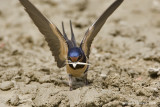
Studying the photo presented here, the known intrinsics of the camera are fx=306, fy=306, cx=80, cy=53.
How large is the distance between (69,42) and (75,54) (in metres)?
0.50

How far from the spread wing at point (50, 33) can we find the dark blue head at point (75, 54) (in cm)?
35

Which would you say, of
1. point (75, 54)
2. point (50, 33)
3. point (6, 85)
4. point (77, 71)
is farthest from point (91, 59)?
point (6, 85)

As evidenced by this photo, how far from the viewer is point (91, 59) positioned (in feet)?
17.9

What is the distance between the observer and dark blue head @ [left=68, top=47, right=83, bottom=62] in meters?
4.01

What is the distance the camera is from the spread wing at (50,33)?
4135mm

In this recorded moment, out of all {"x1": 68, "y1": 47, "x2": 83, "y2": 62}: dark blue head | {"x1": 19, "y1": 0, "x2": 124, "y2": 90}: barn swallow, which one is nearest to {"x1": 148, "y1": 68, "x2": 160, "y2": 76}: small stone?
{"x1": 19, "y1": 0, "x2": 124, "y2": 90}: barn swallow

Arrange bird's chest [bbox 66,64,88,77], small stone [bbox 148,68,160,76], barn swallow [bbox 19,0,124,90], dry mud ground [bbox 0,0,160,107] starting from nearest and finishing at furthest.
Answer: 1. dry mud ground [bbox 0,0,160,107]
2. barn swallow [bbox 19,0,124,90]
3. bird's chest [bbox 66,64,88,77]
4. small stone [bbox 148,68,160,76]

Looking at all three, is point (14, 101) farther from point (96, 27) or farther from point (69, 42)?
point (96, 27)

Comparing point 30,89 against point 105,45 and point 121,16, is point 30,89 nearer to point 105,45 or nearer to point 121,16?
point 105,45

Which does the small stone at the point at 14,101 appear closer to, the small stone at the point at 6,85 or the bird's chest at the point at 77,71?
the small stone at the point at 6,85

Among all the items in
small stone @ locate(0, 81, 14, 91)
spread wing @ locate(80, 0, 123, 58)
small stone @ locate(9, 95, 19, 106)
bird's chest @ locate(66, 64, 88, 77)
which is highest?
spread wing @ locate(80, 0, 123, 58)

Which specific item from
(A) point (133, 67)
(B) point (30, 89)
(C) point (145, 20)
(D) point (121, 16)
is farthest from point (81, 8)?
(B) point (30, 89)

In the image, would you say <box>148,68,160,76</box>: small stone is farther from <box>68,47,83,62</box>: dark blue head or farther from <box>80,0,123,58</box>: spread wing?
<box>68,47,83,62</box>: dark blue head

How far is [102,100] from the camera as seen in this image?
3.76 metres
